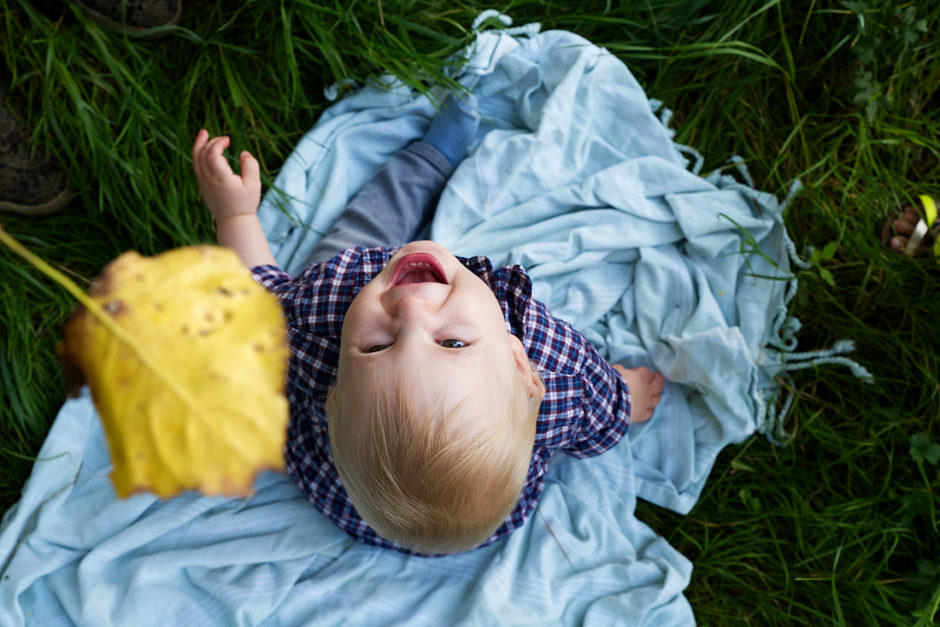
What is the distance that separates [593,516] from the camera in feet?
4.05

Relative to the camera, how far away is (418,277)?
101 centimetres

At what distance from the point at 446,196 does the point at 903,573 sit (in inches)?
45.4

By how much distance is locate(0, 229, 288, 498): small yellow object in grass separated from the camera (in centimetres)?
25

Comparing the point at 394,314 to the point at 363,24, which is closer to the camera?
the point at 394,314

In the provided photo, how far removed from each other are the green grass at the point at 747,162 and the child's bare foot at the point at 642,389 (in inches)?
7.9

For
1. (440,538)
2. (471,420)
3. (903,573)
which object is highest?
(471,420)

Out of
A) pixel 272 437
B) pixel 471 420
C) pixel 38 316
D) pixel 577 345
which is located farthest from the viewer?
pixel 38 316

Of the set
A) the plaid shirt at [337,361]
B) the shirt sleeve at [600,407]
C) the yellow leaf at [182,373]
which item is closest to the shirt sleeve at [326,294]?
the plaid shirt at [337,361]

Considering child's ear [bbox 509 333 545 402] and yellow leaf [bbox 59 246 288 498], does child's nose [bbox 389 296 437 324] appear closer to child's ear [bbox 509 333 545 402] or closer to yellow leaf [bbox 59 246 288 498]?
child's ear [bbox 509 333 545 402]

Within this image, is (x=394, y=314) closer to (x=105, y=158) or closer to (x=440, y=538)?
(x=440, y=538)

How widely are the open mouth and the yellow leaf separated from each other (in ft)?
2.18

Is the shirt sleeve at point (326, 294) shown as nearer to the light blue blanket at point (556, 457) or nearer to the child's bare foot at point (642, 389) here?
the light blue blanket at point (556, 457)

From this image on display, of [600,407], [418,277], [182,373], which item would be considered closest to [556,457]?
[600,407]

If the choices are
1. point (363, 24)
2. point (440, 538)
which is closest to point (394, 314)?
point (440, 538)
